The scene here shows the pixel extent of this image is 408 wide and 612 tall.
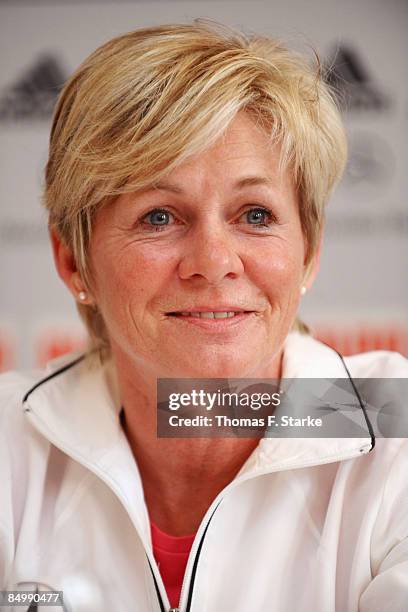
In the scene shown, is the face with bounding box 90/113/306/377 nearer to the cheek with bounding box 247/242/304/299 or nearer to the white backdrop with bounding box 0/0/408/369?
the cheek with bounding box 247/242/304/299

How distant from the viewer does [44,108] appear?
1940mm

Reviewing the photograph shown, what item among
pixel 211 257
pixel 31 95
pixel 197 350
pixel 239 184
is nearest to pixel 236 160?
pixel 239 184

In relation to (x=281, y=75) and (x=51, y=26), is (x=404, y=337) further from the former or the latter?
(x=51, y=26)

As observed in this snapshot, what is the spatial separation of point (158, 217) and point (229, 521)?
0.40 metres

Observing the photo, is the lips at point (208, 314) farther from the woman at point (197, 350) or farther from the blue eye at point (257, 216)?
the blue eye at point (257, 216)

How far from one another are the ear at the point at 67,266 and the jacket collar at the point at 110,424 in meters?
0.13

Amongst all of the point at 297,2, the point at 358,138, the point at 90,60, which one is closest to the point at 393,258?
the point at 358,138

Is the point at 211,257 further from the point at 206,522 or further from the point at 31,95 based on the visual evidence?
the point at 31,95

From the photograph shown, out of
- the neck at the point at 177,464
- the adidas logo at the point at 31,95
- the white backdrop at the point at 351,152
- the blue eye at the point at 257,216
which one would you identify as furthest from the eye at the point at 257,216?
the adidas logo at the point at 31,95

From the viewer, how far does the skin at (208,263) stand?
2.94 ft

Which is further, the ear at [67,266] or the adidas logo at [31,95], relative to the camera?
the adidas logo at [31,95]

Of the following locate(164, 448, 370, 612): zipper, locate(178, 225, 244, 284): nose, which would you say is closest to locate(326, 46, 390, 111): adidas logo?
locate(178, 225, 244, 284): nose

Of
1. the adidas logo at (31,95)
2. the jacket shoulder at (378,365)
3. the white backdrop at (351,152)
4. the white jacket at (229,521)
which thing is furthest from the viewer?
the adidas logo at (31,95)

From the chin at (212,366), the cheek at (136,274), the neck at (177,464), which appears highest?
the cheek at (136,274)
